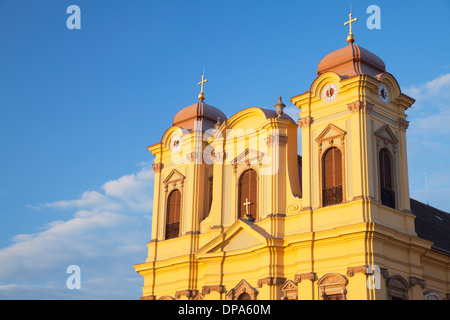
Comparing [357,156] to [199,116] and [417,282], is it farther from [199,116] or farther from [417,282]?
[199,116]

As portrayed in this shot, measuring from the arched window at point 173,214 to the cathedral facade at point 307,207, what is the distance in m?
0.05

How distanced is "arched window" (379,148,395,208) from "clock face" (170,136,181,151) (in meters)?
10.0

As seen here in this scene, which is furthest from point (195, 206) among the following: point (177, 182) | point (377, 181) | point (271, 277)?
point (377, 181)

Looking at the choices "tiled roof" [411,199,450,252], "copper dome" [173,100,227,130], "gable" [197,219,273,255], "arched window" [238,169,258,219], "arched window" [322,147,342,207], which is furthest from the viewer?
"copper dome" [173,100,227,130]

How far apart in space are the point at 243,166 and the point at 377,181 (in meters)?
6.28

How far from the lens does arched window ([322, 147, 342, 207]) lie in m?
25.6

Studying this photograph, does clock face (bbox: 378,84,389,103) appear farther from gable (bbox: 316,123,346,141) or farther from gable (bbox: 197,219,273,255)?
gable (bbox: 197,219,273,255)

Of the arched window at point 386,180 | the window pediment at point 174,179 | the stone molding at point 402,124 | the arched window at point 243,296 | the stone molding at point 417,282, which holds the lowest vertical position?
the arched window at point 243,296

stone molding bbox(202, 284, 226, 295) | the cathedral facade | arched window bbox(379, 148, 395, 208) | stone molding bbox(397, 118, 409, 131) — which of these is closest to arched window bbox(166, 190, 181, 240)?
the cathedral facade

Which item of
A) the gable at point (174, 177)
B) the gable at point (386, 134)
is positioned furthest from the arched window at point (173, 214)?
the gable at point (386, 134)

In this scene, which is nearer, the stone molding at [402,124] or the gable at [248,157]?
the stone molding at [402,124]

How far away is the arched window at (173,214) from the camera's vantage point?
31.3 metres

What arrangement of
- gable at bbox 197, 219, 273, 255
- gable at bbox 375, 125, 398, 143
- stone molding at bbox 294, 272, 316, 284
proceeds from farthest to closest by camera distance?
gable at bbox 197, 219, 273, 255
gable at bbox 375, 125, 398, 143
stone molding at bbox 294, 272, 316, 284

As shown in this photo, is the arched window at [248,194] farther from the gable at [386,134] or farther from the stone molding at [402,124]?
the stone molding at [402,124]
